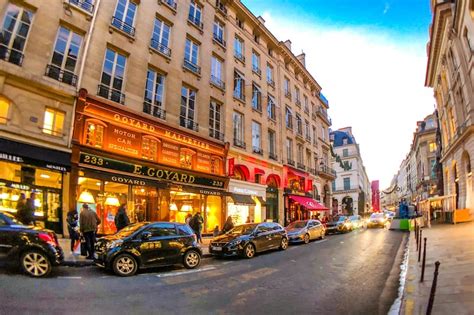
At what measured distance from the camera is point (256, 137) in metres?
25.3

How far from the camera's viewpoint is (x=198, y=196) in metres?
18.5

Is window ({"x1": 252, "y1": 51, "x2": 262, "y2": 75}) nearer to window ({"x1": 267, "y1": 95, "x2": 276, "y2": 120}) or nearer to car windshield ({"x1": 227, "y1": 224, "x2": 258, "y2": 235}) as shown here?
window ({"x1": 267, "y1": 95, "x2": 276, "y2": 120})

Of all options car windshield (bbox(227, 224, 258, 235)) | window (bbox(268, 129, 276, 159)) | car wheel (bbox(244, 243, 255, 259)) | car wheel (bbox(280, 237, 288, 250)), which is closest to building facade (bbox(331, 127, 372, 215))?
window (bbox(268, 129, 276, 159))

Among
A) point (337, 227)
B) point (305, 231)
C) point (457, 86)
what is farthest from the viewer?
point (457, 86)

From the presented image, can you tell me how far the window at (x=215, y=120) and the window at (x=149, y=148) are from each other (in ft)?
16.1

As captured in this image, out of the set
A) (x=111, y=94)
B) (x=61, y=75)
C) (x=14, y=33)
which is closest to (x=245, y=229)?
(x=111, y=94)

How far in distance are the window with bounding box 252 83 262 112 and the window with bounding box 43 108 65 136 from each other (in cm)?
1595

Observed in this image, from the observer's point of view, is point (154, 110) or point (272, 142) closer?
point (154, 110)

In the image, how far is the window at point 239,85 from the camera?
24.0 meters

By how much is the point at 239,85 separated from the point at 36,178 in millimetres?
16509

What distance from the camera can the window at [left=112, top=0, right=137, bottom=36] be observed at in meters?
15.7

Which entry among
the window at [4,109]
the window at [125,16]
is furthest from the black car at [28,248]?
the window at [125,16]

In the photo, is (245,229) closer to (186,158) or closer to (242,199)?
(186,158)

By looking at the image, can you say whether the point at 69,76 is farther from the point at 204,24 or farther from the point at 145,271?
the point at 204,24
